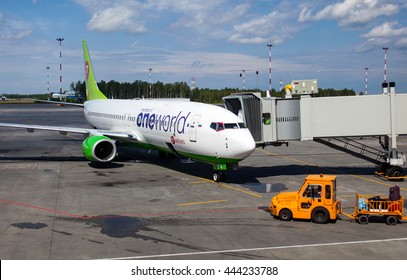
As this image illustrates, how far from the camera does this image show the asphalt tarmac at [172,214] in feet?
53.1

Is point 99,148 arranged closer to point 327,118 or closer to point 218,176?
point 218,176

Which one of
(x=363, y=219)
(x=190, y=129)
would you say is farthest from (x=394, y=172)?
(x=190, y=129)

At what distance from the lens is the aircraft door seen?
94.3ft

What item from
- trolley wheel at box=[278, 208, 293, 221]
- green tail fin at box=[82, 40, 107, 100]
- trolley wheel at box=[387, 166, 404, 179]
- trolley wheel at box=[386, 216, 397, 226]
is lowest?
trolley wheel at box=[386, 216, 397, 226]

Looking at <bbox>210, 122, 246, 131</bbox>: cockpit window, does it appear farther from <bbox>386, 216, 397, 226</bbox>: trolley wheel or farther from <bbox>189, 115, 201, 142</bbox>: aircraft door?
<bbox>386, 216, 397, 226</bbox>: trolley wheel

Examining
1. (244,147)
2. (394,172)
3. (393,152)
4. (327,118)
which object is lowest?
(394,172)

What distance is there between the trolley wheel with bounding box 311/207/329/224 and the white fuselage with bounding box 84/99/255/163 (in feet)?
23.4

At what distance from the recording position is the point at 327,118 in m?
30.5

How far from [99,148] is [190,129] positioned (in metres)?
9.96

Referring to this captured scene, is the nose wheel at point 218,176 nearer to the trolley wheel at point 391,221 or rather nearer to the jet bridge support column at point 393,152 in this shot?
the jet bridge support column at point 393,152

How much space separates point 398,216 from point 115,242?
1192 centimetres

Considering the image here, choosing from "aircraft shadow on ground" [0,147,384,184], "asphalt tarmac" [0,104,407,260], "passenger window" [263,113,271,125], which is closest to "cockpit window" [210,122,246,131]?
"passenger window" [263,113,271,125]

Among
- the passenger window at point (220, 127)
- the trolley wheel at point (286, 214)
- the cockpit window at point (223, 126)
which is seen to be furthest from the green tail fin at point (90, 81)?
the trolley wheel at point (286, 214)
